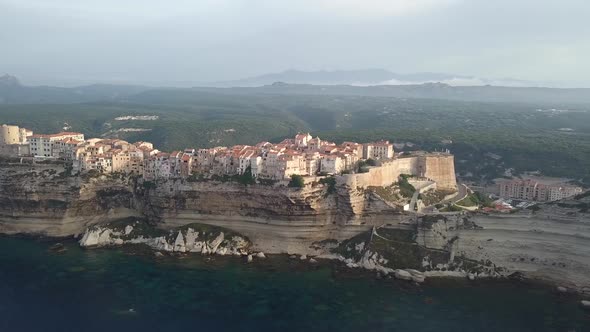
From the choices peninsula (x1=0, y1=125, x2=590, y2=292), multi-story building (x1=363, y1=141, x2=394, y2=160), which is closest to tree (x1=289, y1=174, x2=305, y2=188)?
peninsula (x1=0, y1=125, x2=590, y2=292)

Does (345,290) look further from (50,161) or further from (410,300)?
(50,161)

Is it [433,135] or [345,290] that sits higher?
[433,135]

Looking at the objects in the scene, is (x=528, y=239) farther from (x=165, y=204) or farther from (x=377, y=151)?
(x=165, y=204)

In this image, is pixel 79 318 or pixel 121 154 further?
pixel 121 154

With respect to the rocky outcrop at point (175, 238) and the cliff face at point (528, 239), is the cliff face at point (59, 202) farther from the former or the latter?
the cliff face at point (528, 239)

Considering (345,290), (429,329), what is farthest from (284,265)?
(429,329)

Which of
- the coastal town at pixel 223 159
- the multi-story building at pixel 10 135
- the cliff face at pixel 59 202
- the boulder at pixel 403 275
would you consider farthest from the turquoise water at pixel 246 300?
the multi-story building at pixel 10 135

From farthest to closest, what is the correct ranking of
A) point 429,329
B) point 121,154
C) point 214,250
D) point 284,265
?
point 121,154 < point 214,250 < point 284,265 < point 429,329
